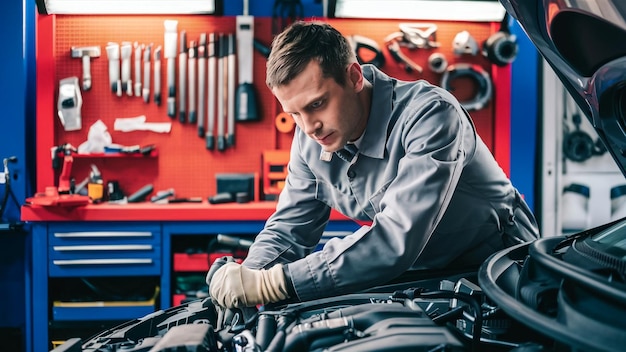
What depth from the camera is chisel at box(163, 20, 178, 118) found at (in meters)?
3.13

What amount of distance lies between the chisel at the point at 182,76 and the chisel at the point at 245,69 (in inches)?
11.4

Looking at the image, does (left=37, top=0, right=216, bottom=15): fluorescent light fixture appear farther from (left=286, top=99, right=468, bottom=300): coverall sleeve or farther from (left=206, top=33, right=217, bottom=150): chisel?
(left=286, top=99, right=468, bottom=300): coverall sleeve

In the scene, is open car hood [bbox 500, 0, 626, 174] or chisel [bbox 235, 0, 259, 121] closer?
open car hood [bbox 500, 0, 626, 174]

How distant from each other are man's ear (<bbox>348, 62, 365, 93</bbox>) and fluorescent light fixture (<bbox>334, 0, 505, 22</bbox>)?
1.71 m

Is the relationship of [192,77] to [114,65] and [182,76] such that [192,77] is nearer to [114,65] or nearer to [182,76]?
[182,76]

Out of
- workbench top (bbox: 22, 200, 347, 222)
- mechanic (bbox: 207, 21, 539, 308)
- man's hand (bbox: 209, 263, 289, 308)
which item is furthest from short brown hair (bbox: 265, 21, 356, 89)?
workbench top (bbox: 22, 200, 347, 222)

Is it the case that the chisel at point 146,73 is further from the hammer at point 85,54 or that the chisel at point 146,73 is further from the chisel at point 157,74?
the hammer at point 85,54

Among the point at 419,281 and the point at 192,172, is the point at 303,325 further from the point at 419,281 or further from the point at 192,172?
the point at 192,172

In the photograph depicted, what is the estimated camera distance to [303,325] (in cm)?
91

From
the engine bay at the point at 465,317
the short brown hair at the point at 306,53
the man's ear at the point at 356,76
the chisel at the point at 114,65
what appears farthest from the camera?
the chisel at the point at 114,65

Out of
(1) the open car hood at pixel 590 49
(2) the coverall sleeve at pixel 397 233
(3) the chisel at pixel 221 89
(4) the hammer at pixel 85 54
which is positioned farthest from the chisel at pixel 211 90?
(1) the open car hood at pixel 590 49

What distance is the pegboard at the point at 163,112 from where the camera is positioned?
10.3ft

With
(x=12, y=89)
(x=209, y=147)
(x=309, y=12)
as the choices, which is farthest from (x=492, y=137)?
(x=12, y=89)

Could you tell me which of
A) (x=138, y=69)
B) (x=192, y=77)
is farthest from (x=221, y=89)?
(x=138, y=69)
